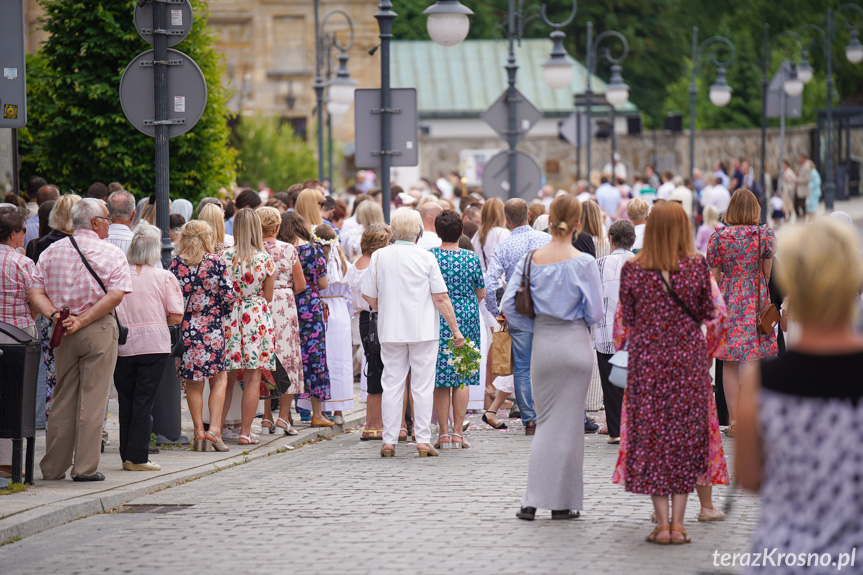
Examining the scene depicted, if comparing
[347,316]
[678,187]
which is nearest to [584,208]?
[347,316]

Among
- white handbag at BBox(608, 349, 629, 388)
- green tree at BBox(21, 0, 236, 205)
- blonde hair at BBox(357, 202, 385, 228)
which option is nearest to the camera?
white handbag at BBox(608, 349, 629, 388)

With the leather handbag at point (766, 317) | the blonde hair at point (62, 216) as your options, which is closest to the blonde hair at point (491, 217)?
the leather handbag at point (766, 317)

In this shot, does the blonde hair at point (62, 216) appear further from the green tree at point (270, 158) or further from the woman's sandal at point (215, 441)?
the green tree at point (270, 158)

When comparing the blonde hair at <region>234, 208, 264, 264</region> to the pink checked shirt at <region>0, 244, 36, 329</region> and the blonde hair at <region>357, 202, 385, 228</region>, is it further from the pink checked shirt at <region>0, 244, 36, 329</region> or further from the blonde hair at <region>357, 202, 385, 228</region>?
the blonde hair at <region>357, 202, 385, 228</region>

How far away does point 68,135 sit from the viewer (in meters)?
16.9

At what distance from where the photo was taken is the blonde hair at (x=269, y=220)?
1112cm

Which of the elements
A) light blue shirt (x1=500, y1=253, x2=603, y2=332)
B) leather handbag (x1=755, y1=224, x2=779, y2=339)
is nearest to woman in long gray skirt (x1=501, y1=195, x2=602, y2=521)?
light blue shirt (x1=500, y1=253, x2=603, y2=332)

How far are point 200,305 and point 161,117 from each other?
1.61 metres

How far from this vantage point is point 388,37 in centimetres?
1421

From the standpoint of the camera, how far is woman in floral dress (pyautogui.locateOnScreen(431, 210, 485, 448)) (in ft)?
35.3

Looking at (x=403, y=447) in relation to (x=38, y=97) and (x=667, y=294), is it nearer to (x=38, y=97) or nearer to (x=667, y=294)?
(x=667, y=294)

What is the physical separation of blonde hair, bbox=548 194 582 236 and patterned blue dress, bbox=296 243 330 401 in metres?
3.97

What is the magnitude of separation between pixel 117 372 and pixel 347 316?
3.17 m

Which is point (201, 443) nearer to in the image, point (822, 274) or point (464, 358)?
point (464, 358)
